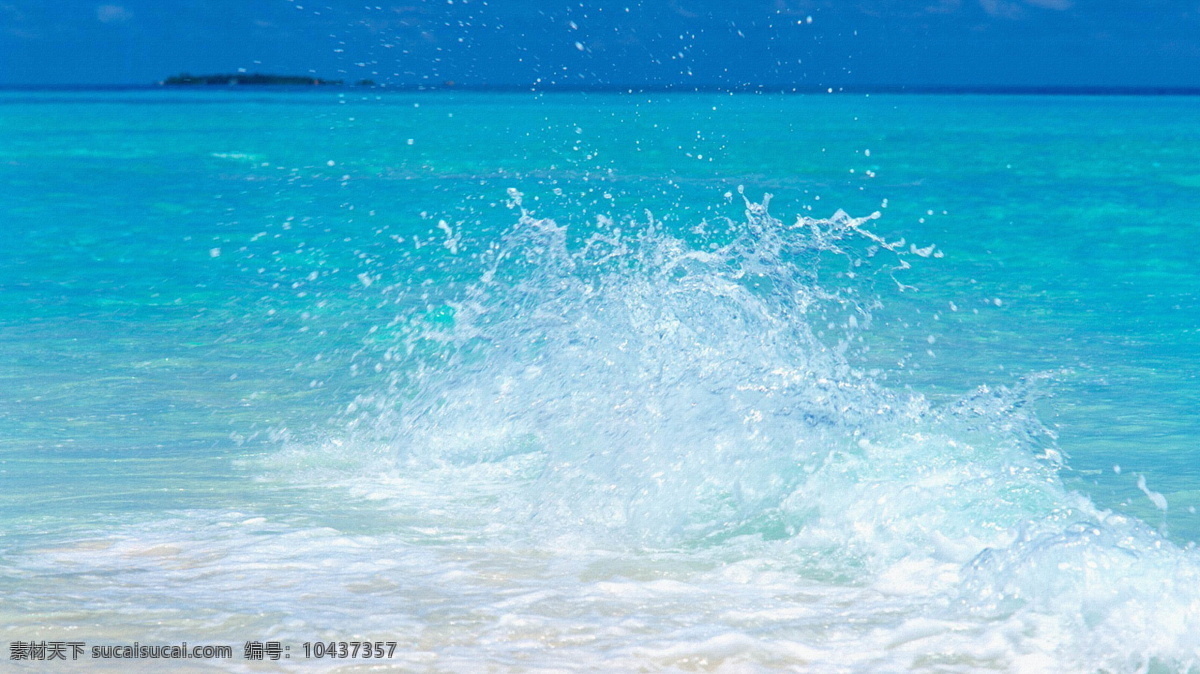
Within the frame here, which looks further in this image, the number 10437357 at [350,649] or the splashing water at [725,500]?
the splashing water at [725,500]

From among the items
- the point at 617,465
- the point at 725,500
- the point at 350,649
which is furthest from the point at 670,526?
the point at 350,649

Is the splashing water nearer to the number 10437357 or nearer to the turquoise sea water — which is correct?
the turquoise sea water

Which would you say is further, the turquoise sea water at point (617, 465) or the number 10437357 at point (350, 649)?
the turquoise sea water at point (617, 465)

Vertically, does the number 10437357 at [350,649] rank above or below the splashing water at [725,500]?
below

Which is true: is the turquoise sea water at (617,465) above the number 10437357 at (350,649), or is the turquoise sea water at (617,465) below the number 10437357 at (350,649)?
above

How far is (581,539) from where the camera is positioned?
4484 mm

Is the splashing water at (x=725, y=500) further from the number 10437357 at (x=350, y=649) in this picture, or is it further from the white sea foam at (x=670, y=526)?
the number 10437357 at (x=350, y=649)

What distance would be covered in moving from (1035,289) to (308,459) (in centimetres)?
812

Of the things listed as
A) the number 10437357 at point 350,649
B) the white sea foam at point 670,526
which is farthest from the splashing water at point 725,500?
the number 10437357 at point 350,649

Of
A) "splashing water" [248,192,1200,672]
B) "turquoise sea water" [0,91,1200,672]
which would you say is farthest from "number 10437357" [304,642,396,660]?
"splashing water" [248,192,1200,672]

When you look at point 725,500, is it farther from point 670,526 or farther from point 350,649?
point 350,649

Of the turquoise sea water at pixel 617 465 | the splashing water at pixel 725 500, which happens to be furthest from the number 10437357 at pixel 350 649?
the splashing water at pixel 725 500

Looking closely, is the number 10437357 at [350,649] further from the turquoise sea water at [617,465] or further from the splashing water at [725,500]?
the splashing water at [725,500]

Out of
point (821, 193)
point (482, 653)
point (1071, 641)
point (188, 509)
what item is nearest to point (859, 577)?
point (1071, 641)
